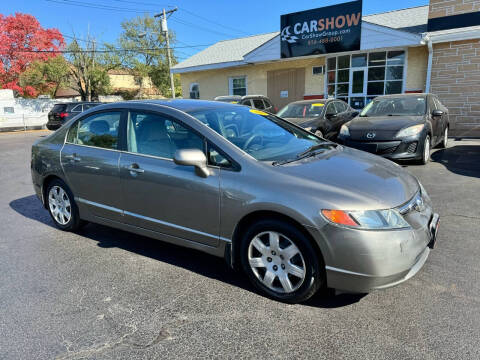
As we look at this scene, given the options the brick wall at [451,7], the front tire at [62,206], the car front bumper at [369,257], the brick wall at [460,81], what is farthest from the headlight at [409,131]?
the brick wall at [451,7]

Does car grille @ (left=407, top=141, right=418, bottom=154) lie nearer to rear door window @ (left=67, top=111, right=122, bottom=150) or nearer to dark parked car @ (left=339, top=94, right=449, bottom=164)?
dark parked car @ (left=339, top=94, right=449, bottom=164)

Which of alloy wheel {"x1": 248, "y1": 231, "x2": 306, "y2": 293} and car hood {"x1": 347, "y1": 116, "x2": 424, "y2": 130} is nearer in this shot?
alloy wheel {"x1": 248, "y1": 231, "x2": 306, "y2": 293}

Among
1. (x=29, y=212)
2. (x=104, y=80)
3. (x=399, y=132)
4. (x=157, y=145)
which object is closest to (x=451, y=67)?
(x=399, y=132)

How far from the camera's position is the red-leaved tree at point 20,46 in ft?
84.5

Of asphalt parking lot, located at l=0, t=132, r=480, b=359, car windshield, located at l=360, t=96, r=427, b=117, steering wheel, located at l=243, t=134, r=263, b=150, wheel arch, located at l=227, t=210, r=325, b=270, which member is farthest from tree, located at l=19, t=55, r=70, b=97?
wheel arch, located at l=227, t=210, r=325, b=270

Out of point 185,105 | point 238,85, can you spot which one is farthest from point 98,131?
point 238,85

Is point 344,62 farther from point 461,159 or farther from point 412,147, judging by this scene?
point 412,147

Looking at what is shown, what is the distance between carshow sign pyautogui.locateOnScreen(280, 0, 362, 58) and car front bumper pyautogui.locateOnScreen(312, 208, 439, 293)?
41.5ft

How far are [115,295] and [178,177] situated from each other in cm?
115

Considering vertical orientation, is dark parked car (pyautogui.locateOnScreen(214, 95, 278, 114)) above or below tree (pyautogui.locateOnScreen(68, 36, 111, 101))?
below

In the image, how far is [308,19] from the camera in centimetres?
1437

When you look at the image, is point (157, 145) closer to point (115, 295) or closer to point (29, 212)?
point (115, 295)

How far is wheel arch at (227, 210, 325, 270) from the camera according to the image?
2.58 m

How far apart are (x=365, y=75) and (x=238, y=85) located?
6.94 m
